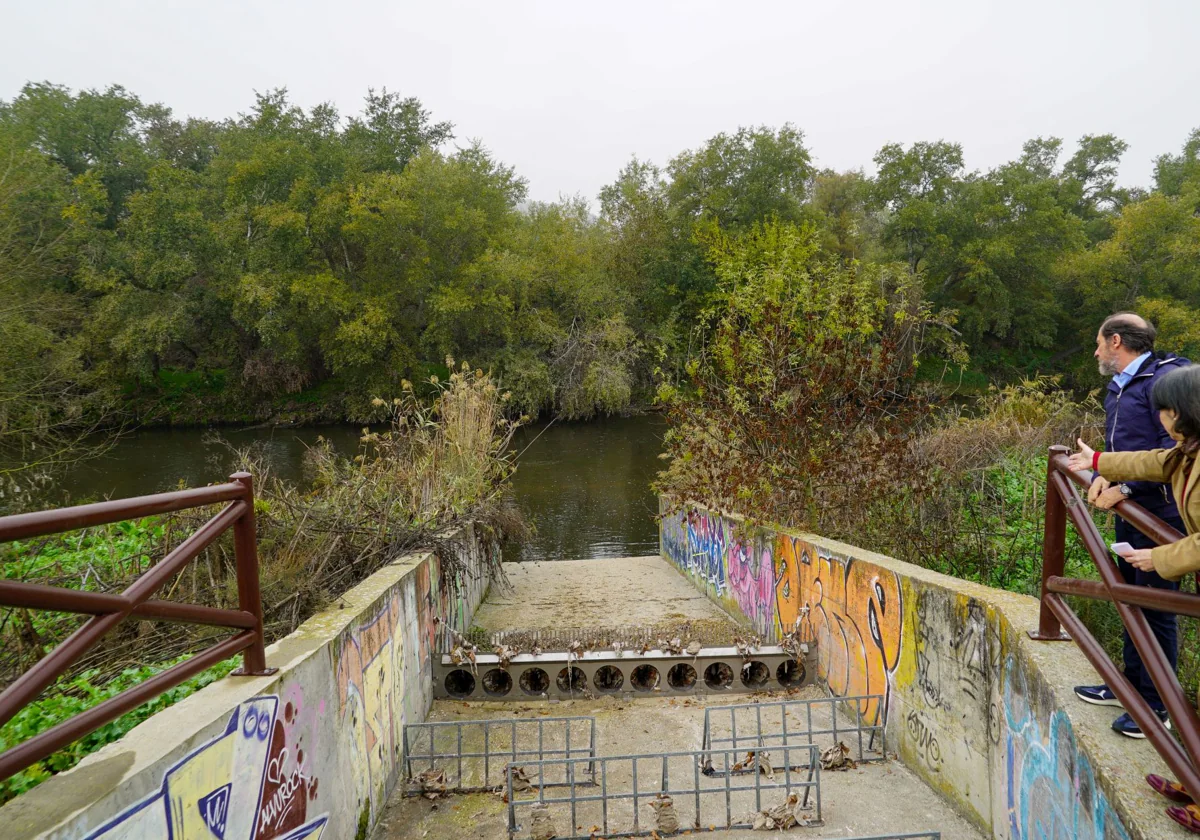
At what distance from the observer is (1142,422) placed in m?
3.13

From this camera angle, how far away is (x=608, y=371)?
89.6 ft

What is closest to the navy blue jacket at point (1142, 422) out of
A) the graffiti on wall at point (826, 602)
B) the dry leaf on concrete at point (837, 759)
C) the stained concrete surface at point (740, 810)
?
the graffiti on wall at point (826, 602)

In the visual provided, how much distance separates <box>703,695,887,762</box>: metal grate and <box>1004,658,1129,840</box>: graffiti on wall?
4.59 feet

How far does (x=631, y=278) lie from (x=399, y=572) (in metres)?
30.0

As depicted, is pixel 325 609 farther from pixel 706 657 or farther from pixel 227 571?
pixel 706 657

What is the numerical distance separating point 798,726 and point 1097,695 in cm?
280

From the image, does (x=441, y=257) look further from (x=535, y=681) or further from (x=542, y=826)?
(x=542, y=826)

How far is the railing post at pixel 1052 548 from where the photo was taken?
3068 mm

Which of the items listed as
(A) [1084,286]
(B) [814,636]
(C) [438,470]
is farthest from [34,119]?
(A) [1084,286]

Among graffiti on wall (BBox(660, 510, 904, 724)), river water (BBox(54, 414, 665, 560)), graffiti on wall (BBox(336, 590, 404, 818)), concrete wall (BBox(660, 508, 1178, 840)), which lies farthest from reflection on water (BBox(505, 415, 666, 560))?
graffiti on wall (BBox(336, 590, 404, 818))

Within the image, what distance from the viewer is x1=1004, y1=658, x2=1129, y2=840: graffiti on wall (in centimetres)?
251

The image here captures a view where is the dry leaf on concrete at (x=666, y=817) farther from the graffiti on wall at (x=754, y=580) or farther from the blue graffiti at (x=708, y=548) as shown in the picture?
the blue graffiti at (x=708, y=548)

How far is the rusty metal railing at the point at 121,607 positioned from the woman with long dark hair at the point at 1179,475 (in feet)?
9.60

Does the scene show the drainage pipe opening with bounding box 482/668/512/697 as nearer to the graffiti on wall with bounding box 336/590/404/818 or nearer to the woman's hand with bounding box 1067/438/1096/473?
the graffiti on wall with bounding box 336/590/404/818
